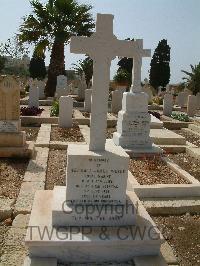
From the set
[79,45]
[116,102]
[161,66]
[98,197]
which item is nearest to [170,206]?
[98,197]

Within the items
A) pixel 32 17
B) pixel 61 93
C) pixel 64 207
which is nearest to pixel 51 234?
pixel 64 207

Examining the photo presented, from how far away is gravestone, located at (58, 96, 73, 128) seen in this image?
38.8 ft

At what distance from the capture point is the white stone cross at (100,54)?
12.6 ft

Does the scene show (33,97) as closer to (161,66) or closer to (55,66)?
(55,66)

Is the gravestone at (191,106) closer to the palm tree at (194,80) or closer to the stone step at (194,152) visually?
the stone step at (194,152)

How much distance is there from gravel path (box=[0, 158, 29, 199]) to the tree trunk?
17.2 m

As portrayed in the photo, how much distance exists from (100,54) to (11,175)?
3.52m

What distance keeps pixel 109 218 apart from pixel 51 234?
694 millimetres

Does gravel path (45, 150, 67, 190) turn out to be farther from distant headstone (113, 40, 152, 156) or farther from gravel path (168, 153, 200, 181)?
gravel path (168, 153, 200, 181)

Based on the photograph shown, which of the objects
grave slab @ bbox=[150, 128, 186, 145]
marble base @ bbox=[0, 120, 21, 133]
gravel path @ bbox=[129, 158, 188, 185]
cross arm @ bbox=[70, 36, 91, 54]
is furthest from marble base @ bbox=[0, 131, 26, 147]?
cross arm @ bbox=[70, 36, 91, 54]

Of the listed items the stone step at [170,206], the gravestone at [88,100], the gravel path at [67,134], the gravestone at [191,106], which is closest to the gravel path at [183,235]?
the stone step at [170,206]

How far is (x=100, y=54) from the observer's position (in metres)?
3.92

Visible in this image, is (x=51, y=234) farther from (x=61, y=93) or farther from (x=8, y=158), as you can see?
(x=61, y=93)

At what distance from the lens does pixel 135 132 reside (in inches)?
337
